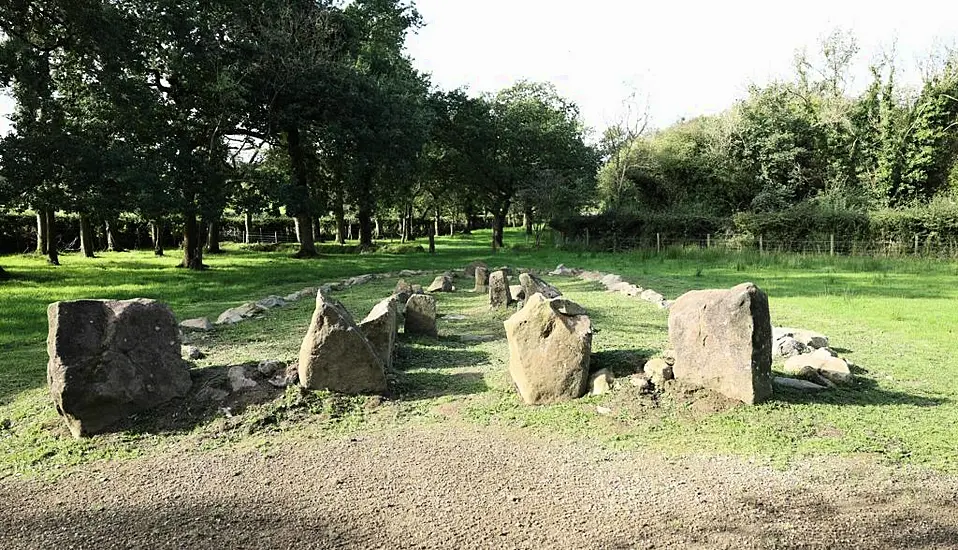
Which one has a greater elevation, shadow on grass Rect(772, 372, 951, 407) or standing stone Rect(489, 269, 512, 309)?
standing stone Rect(489, 269, 512, 309)

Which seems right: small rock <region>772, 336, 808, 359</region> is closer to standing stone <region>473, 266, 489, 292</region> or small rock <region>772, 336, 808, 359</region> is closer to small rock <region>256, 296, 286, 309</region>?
standing stone <region>473, 266, 489, 292</region>

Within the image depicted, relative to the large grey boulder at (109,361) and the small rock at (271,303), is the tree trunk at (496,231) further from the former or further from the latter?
the large grey boulder at (109,361)

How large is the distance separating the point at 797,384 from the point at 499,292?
18.0ft

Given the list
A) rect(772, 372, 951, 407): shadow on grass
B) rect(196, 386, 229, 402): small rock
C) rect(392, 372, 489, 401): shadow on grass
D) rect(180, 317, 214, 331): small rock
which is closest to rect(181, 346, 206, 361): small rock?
rect(196, 386, 229, 402): small rock

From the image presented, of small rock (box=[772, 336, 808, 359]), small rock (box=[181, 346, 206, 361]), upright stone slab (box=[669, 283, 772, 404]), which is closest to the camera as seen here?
upright stone slab (box=[669, 283, 772, 404])

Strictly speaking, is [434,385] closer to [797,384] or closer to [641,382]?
[641,382]

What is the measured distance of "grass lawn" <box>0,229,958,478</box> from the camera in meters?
4.38

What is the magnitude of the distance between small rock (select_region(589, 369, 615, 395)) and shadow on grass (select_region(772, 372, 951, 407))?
1.27 meters

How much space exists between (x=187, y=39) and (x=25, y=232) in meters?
18.9

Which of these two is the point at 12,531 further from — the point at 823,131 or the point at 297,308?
the point at 823,131

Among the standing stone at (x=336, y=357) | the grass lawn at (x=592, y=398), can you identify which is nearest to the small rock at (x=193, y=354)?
the grass lawn at (x=592, y=398)

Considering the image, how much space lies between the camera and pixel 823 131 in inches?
1136

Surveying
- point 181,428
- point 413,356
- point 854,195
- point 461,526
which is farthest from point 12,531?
point 854,195

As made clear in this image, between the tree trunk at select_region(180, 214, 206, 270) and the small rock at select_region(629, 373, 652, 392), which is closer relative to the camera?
the small rock at select_region(629, 373, 652, 392)
